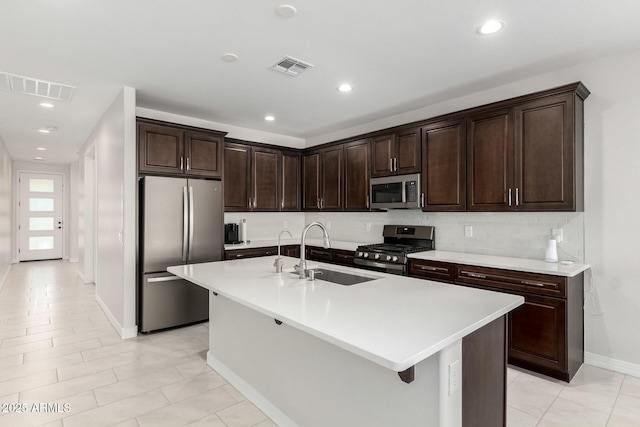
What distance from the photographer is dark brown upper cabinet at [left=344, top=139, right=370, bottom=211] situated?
4.66m

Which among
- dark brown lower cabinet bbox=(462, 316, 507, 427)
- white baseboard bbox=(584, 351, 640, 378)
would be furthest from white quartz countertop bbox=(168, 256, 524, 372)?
white baseboard bbox=(584, 351, 640, 378)

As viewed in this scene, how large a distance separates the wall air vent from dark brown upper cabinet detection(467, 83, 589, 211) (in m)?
4.28

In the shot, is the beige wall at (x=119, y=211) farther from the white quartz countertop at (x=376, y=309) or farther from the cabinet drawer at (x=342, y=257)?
the cabinet drawer at (x=342, y=257)

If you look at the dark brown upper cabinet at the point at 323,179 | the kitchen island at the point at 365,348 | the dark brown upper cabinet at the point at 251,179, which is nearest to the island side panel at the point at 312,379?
the kitchen island at the point at 365,348

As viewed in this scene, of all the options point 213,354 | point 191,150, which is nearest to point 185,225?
point 191,150

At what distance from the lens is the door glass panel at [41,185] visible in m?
8.92

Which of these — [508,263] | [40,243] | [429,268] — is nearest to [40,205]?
[40,243]

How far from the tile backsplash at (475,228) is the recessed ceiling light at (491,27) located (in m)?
1.79

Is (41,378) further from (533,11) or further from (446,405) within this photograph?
(533,11)

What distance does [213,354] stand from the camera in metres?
2.98

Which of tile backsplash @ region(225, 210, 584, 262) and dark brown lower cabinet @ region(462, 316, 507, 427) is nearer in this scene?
dark brown lower cabinet @ region(462, 316, 507, 427)

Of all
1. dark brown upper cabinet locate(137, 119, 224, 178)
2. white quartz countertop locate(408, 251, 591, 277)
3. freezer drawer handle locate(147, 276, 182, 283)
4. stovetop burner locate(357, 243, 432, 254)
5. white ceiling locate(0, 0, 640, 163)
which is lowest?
freezer drawer handle locate(147, 276, 182, 283)

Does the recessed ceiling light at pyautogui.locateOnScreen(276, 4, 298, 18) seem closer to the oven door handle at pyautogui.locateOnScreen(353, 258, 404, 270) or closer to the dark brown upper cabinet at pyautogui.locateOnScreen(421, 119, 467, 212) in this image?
the dark brown upper cabinet at pyautogui.locateOnScreen(421, 119, 467, 212)

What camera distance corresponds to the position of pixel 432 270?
3.52m
